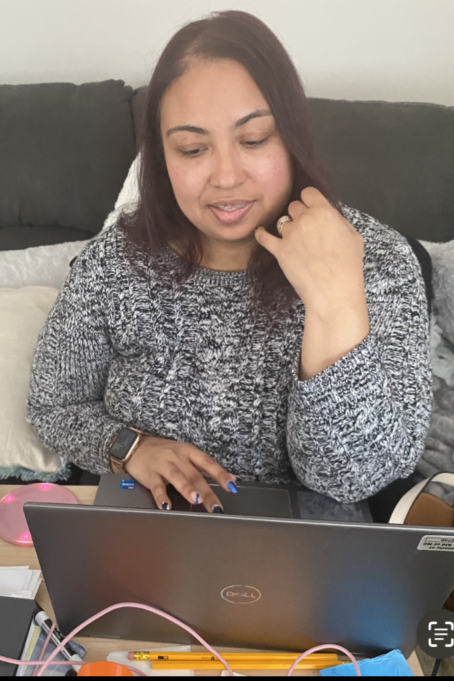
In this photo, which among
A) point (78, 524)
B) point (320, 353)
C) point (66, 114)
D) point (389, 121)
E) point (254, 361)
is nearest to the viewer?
point (78, 524)

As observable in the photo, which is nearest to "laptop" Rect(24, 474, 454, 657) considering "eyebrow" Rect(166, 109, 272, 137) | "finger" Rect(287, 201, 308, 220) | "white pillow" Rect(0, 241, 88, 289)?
"finger" Rect(287, 201, 308, 220)

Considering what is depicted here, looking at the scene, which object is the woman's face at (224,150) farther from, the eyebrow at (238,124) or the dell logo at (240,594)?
the dell logo at (240,594)

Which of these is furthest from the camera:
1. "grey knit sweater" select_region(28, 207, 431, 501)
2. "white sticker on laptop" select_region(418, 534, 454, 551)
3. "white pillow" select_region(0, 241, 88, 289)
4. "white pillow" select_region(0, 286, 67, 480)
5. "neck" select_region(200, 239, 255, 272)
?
"white pillow" select_region(0, 241, 88, 289)

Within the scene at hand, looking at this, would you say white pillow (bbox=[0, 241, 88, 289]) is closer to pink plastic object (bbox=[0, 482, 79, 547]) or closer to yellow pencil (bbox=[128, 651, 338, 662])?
pink plastic object (bbox=[0, 482, 79, 547])

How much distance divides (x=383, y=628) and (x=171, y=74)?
2.57 ft

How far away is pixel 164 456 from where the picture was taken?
0.81 meters

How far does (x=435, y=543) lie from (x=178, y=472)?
41 centimetres

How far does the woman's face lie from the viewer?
77 centimetres

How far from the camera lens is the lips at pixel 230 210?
0.84 m

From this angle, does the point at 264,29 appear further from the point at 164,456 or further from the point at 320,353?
the point at 164,456

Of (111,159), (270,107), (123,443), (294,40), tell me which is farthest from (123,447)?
(294,40)

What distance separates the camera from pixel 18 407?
45.5 inches

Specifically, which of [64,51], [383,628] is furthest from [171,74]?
[64,51]

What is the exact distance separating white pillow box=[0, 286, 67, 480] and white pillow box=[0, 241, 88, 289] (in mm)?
194
